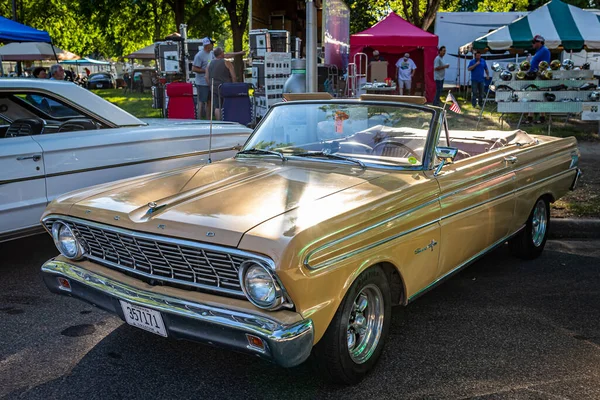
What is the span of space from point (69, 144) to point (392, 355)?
10.8 ft

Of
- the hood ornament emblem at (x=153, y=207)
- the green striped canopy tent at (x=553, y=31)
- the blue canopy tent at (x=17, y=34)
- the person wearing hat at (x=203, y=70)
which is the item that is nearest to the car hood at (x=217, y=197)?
the hood ornament emblem at (x=153, y=207)

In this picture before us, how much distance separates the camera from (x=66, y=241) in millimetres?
3414

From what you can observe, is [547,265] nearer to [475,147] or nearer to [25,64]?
[475,147]

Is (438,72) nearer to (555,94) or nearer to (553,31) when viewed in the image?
(553,31)

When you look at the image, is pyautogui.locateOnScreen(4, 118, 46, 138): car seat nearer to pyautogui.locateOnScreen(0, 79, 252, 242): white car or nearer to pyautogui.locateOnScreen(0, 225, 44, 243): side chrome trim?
pyautogui.locateOnScreen(0, 79, 252, 242): white car

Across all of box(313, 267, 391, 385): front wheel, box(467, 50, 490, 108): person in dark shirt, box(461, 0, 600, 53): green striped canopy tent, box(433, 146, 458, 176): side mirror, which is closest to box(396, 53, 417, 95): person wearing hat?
box(467, 50, 490, 108): person in dark shirt

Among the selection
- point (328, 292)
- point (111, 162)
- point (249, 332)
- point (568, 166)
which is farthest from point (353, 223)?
point (568, 166)

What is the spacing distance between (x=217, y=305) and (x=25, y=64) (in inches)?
1732

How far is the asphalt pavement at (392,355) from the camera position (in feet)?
10.0

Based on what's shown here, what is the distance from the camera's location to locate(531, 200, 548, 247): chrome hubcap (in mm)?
5262

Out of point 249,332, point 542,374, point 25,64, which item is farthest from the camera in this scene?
point 25,64

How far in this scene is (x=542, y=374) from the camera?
10.6ft

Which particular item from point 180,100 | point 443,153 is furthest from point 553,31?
point 443,153

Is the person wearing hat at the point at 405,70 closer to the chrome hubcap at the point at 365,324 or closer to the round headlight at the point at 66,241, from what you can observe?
the chrome hubcap at the point at 365,324
